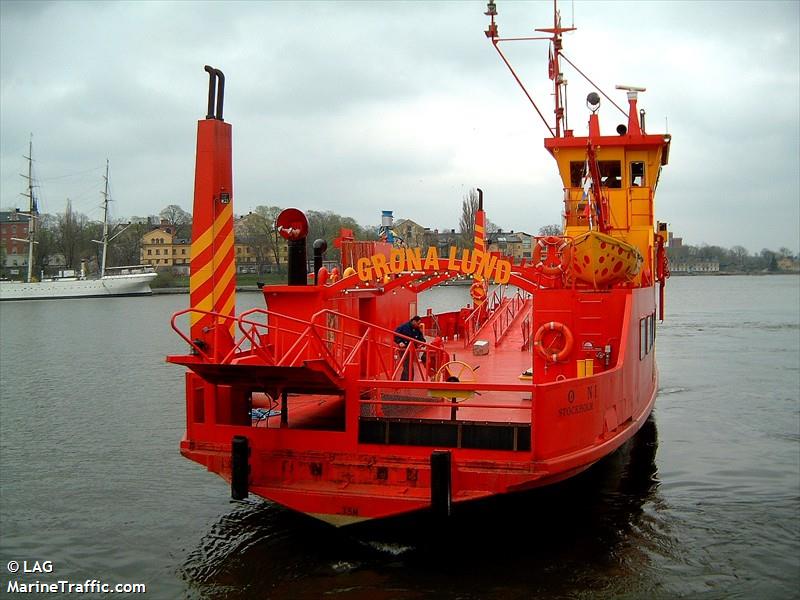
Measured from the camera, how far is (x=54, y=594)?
973 centimetres

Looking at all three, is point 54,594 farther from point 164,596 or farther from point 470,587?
point 470,587

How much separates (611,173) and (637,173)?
0.61 meters

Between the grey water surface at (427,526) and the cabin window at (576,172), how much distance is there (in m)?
6.35

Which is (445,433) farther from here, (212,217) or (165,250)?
(165,250)

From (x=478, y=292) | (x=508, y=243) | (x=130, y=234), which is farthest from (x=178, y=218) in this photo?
(x=478, y=292)

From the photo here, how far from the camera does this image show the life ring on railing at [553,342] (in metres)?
10.4

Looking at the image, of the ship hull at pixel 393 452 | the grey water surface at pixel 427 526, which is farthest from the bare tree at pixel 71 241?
the ship hull at pixel 393 452

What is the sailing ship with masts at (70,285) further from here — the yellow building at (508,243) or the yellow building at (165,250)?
the yellow building at (508,243)

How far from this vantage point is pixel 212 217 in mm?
9906

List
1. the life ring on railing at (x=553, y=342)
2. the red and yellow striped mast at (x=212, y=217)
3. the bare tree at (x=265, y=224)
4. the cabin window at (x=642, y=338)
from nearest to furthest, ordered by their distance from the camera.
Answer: the red and yellow striped mast at (x=212, y=217) < the life ring on railing at (x=553, y=342) < the cabin window at (x=642, y=338) < the bare tree at (x=265, y=224)

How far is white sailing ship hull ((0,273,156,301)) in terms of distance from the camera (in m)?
89.4

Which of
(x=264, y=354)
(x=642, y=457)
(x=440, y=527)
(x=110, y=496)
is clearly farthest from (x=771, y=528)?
(x=110, y=496)

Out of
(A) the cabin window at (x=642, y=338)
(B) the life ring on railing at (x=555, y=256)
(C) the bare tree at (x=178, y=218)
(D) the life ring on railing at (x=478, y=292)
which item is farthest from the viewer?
(C) the bare tree at (x=178, y=218)

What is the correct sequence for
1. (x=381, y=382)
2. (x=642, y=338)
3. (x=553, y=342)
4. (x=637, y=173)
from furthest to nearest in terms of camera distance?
1. (x=637, y=173)
2. (x=642, y=338)
3. (x=553, y=342)
4. (x=381, y=382)
